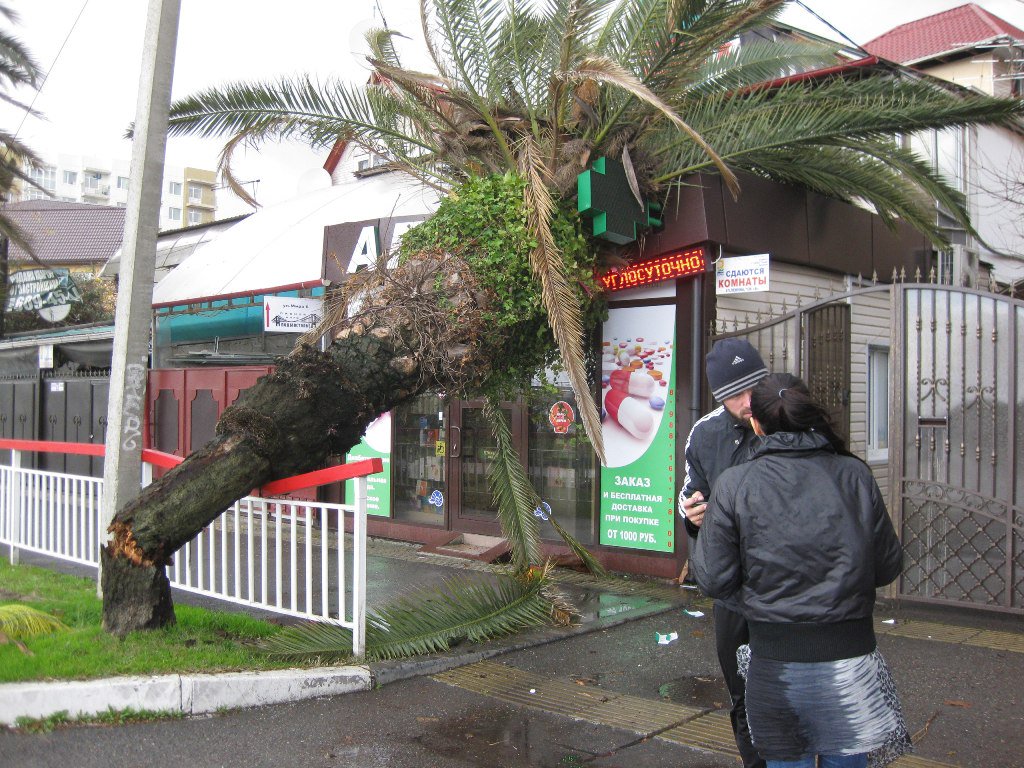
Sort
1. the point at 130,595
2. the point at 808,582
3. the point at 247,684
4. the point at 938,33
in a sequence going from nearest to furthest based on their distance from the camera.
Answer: the point at 808,582, the point at 247,684, the point at 130,595, the point at 938,33

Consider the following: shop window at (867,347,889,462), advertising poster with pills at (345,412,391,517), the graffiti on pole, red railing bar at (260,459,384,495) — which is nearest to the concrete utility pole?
the graffiti on pole

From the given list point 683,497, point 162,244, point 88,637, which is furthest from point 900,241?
point 162,244

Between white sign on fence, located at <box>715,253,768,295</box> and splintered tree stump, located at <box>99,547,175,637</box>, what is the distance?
4.89 meters

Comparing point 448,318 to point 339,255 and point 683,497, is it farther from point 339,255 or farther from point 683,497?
point 339,255

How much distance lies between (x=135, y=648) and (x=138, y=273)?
2.49m

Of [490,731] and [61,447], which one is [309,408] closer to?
[490,731]

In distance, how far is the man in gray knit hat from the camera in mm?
3336

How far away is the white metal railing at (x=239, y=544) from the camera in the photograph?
5.24 metres

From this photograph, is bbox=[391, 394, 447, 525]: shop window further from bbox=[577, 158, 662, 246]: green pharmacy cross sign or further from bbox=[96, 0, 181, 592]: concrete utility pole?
bbox=[96, 0, 181, 592]: concrete utility pole

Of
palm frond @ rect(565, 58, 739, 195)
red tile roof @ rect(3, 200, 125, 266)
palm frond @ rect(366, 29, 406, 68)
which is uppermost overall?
red tile roof @ rect(3, 200, 125, 266)

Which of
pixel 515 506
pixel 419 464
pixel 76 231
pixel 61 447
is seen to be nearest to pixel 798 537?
pixel 515 506

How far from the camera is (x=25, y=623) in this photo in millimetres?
5402

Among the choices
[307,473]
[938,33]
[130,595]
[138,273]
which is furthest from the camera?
[938,33]

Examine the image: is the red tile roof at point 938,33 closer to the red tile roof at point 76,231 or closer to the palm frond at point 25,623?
the palm frond at point 25,623
